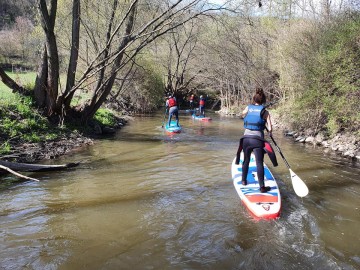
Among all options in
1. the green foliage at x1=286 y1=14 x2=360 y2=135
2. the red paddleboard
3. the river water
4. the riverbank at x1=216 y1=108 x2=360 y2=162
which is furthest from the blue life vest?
the riverbank at x1=216 y1=108 x2=360 y2=162

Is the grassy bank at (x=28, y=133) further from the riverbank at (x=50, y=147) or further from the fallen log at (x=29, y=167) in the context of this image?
the fallen log at (x=29, y=167)

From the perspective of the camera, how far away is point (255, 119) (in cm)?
570

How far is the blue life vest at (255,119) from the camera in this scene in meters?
5.68

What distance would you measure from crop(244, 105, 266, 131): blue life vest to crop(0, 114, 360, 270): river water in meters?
1.41

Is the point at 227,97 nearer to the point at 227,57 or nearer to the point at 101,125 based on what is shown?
the point at 227,57

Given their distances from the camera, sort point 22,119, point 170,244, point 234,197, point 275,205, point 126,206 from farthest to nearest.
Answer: point 22,119
point 234,197
point 126,206
point 275,205
point 170,244

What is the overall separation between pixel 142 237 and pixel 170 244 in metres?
0.42

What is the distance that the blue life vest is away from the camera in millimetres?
5680

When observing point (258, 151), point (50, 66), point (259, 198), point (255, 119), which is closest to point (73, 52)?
point (50, 66)

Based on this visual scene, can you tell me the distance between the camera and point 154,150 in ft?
35.3

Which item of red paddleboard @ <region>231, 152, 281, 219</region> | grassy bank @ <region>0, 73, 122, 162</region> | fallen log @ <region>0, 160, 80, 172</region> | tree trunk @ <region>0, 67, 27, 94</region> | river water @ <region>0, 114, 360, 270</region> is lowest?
river water @ <region>0, 114, 360, 270</region>

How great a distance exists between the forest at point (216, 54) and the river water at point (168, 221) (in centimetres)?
372

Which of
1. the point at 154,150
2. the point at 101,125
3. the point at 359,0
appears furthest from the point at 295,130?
the point at 101,125

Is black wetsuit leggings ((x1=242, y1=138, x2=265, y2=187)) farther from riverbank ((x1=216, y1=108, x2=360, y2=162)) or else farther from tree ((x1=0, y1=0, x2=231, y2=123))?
riverbank ((x1=216, y1=108, x2=360, y2=162))
